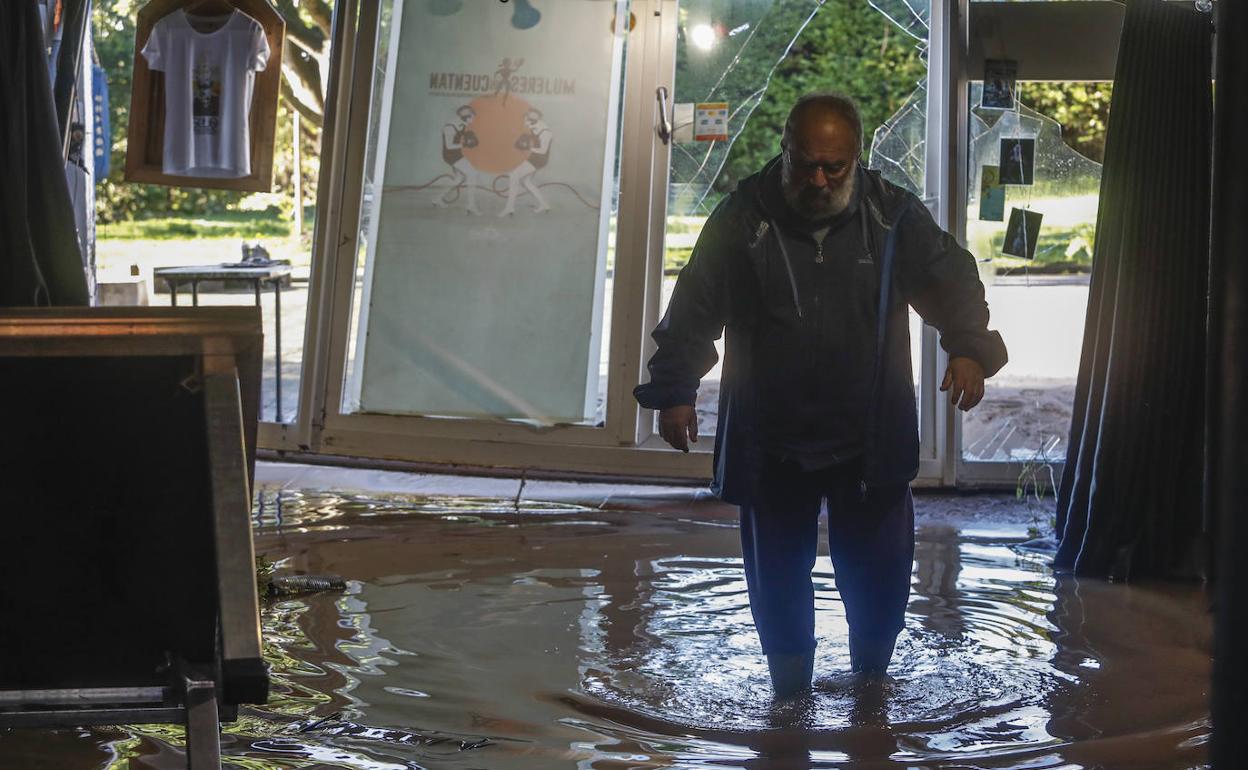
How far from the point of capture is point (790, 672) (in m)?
3.54

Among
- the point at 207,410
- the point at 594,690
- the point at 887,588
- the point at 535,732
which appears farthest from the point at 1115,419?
the point at 207,410

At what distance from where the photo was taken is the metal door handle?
19.4 feet

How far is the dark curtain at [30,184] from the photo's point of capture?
3.64 metres

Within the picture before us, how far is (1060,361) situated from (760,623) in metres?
3.09

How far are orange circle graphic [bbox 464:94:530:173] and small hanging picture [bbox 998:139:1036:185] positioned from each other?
1.94m

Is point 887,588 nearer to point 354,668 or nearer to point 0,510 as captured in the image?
point 354,668

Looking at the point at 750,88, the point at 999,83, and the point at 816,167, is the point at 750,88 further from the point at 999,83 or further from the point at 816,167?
the point at 816,167

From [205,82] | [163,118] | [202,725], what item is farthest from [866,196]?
[163,118]

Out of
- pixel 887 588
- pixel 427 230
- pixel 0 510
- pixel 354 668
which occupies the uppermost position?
pixel 427 230

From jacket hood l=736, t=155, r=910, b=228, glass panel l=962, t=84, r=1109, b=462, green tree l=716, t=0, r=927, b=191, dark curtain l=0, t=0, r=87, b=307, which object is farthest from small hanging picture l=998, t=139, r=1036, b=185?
dark curtain l=0, t=0, r=87, b=307

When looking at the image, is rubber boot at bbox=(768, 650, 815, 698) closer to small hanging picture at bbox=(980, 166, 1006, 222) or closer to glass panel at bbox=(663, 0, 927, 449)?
glass panel at bbox=(663, 0, 927, 449)

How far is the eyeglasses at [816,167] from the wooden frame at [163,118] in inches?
132

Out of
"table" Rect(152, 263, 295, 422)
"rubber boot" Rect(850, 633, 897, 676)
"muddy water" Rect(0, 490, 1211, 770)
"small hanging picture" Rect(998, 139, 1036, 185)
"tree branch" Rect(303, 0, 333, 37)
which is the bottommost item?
"muddy water" Rect(0, 490, 1211, 770)

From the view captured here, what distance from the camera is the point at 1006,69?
5707 mm
